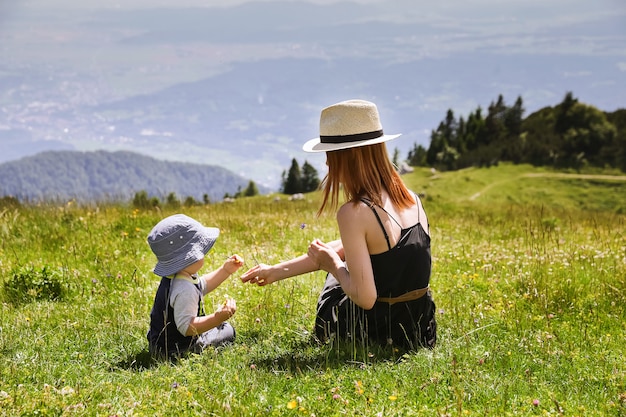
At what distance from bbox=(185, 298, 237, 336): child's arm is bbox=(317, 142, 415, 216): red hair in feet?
3.97

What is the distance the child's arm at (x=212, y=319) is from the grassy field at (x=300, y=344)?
0.81ft

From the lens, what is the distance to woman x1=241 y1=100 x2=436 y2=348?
446 cm

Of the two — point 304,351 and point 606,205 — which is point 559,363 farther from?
point 606,205

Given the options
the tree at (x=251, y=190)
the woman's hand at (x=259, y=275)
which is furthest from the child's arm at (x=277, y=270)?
the tree at (x=251, y=190)

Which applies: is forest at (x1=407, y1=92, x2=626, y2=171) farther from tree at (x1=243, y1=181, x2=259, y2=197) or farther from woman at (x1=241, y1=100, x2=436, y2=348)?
woman at (x1=241, y1=100, x2=436, y2=348)

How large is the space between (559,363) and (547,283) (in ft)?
7.10

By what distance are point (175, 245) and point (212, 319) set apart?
0.79 meters

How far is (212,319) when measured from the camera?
4.83m

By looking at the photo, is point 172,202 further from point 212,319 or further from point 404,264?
point 404,264

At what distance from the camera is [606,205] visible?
74.5m

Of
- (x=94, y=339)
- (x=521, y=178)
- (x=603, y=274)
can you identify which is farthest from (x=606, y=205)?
(x=94, y=339)

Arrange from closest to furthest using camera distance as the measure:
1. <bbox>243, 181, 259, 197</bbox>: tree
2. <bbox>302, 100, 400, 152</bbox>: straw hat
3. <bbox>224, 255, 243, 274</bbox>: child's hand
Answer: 1. <bbox>302, 100, 400, 152</bbox>: straw hat
2. <bbox>224, 255, 243, 274</bbox>: child's hand
3. <bbox>243, 181, 259, 197</bbox>: tree

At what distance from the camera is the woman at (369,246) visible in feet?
14.6

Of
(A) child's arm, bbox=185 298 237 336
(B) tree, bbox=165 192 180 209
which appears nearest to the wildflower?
(A) child's arm, bbox=185 298 237 336
